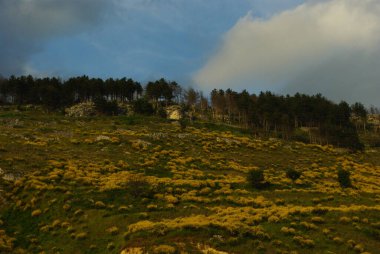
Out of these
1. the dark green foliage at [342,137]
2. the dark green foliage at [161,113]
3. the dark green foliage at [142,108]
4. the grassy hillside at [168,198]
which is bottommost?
the grassy hillside at [168,198]

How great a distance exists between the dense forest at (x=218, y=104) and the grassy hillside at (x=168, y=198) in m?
33.2

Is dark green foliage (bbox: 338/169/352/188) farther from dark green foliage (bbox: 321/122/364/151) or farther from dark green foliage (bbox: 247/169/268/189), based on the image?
dark green foliage (bbox: 321/122/364/151)

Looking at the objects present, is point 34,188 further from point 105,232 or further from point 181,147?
point 181,147

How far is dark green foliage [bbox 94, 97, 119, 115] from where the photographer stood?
145125 mm

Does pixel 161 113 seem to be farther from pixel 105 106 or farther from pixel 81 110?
pixel 81 110

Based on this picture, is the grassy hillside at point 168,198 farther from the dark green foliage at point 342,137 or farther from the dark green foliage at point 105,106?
the dark green foliage at point 105,106

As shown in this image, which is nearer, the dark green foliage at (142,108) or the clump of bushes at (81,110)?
the clump of bushes at (81,110)

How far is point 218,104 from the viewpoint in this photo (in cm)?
16925

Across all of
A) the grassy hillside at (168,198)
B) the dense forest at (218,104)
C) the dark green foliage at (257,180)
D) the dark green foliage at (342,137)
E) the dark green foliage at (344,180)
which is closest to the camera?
the grassy hillside at (168,198)

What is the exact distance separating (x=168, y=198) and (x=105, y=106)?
302 feet

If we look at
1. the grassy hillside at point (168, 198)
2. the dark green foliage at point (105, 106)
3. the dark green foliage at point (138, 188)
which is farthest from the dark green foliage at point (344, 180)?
the dark green foliage at point (105, 106)

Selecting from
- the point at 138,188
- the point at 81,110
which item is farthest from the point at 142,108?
the point at 138,188

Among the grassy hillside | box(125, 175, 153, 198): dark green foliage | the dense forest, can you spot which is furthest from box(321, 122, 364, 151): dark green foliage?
box(125, 175, 153, 198): dark green foliage

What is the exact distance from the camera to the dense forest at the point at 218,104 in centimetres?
13938
